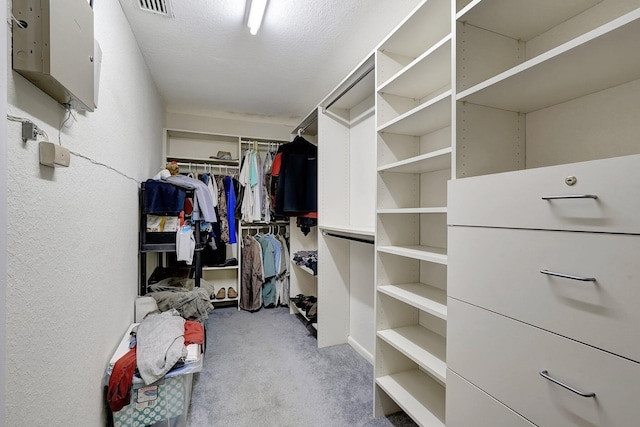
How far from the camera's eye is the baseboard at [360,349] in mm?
2320

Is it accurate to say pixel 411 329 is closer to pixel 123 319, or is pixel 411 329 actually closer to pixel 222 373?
pixel 222 373

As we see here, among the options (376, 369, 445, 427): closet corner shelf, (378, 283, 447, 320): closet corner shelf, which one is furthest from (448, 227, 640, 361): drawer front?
(376, 369, 445, 427): closet corner shelf

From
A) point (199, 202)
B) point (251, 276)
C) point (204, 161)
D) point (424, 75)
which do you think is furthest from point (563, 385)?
point (204, 161)

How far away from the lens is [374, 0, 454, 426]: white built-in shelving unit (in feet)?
4.89

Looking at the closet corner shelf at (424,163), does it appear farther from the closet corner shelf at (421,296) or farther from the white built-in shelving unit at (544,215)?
the closet corner shelf at (421,296)

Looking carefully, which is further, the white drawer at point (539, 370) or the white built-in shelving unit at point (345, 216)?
the white built-in shelving unit at point (345, 216)

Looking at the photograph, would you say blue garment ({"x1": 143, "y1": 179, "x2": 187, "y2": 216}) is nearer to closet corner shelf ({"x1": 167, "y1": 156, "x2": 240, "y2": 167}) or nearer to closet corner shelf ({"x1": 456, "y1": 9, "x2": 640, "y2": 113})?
closet corner shelf ({"x1": 167, "y1": 156, "x2": 240, "y2": 167})

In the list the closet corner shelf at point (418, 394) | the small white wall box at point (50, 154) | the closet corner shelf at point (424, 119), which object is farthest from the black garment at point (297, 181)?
the small white wall box at point (50, 154)

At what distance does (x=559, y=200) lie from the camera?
78 centimetres

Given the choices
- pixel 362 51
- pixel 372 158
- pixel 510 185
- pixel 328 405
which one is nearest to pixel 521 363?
pixel 510 185

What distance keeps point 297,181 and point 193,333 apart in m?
1.71

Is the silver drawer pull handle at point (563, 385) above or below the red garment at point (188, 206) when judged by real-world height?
below

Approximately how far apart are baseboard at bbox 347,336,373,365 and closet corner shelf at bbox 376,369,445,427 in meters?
0.59

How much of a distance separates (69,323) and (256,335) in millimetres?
1917
